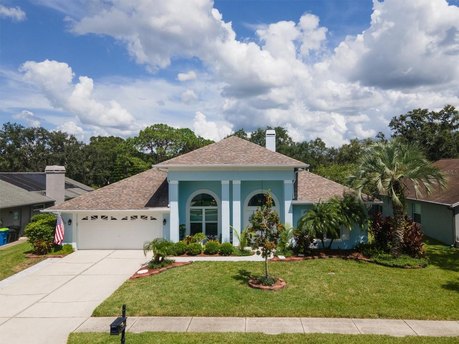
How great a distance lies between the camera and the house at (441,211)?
66.2ft

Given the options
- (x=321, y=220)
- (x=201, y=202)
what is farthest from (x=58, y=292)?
(x=321, y=220)

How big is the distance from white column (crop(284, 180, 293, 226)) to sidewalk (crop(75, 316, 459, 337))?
30.9ft

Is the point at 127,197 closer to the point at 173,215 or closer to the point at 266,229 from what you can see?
the point at 173,215

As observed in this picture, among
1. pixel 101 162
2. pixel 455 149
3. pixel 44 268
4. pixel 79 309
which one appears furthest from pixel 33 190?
pixel 455 149

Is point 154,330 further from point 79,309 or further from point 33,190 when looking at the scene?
Result: point 33,190

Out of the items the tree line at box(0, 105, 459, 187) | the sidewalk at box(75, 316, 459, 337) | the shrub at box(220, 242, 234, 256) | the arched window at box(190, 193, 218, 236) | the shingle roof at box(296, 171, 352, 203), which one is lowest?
the sidewalk at box(75, 316, 459, 337)

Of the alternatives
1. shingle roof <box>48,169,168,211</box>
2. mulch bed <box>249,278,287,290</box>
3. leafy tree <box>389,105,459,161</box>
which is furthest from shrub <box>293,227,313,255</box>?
leafy tree <box>389,105,459,161</box>

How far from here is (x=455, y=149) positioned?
47375 mm

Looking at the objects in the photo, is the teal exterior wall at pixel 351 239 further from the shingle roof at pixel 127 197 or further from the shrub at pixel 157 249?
the shingle roof at pixel 127 197

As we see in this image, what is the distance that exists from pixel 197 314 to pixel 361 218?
36.7 ft

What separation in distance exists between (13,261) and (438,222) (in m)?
24.8

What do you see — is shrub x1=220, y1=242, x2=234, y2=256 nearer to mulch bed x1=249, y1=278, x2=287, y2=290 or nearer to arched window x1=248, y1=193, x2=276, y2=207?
arched window x1=248, y1=193, x2=276, y2=207

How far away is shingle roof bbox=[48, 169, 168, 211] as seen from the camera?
65.7 feet

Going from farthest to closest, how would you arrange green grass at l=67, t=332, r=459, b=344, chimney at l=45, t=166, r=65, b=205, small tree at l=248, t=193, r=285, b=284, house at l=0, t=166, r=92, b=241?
chimney at l=45, t=166, r=65, b=205, house at l=0, t=166, r=92, b=241, small tree at l=248, t=193, r=285, b=284, green grass at l=67, t=332, r=459, b=344
